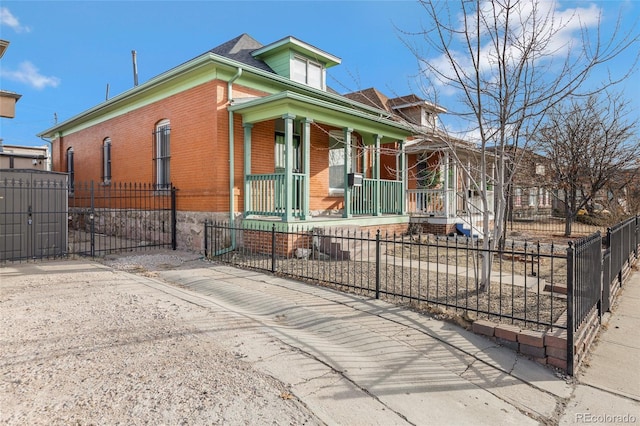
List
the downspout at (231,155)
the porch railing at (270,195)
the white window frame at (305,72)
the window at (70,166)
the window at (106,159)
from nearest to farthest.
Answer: the porch railing at (270,195)
the downspout at (231,155)
the white window frame at (305,72)
the window at (106,159)
the window at (70,166)

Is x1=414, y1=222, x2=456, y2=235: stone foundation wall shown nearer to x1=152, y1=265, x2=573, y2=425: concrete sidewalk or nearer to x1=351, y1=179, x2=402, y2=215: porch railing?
x1=351, y1=179, x2=402, y2=215: porch railing

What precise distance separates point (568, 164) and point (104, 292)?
18895mm

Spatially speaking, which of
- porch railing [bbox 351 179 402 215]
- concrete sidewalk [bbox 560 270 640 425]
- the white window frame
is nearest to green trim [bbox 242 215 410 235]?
porch railing [bbox 351 179 402 215]

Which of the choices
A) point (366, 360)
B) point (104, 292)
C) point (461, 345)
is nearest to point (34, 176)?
point (104, 292)

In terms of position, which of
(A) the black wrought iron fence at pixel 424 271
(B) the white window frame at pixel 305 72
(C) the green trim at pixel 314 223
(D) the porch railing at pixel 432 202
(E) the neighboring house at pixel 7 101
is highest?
(B) the white window frame at pixel 305 72

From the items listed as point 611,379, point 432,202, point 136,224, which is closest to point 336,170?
point 432,202

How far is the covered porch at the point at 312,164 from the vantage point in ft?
30.8

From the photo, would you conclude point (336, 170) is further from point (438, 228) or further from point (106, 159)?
point (106, 159)

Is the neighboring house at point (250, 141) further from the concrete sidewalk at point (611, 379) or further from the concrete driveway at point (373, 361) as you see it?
the concrete sidewalk at point (611, 379)

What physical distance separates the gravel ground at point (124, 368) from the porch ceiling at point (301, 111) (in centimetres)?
535

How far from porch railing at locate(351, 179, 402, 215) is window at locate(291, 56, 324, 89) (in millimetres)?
4414

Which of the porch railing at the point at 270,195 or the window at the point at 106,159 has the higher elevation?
the window at the point at 106,159

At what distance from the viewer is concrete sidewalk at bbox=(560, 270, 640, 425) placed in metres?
3.02
